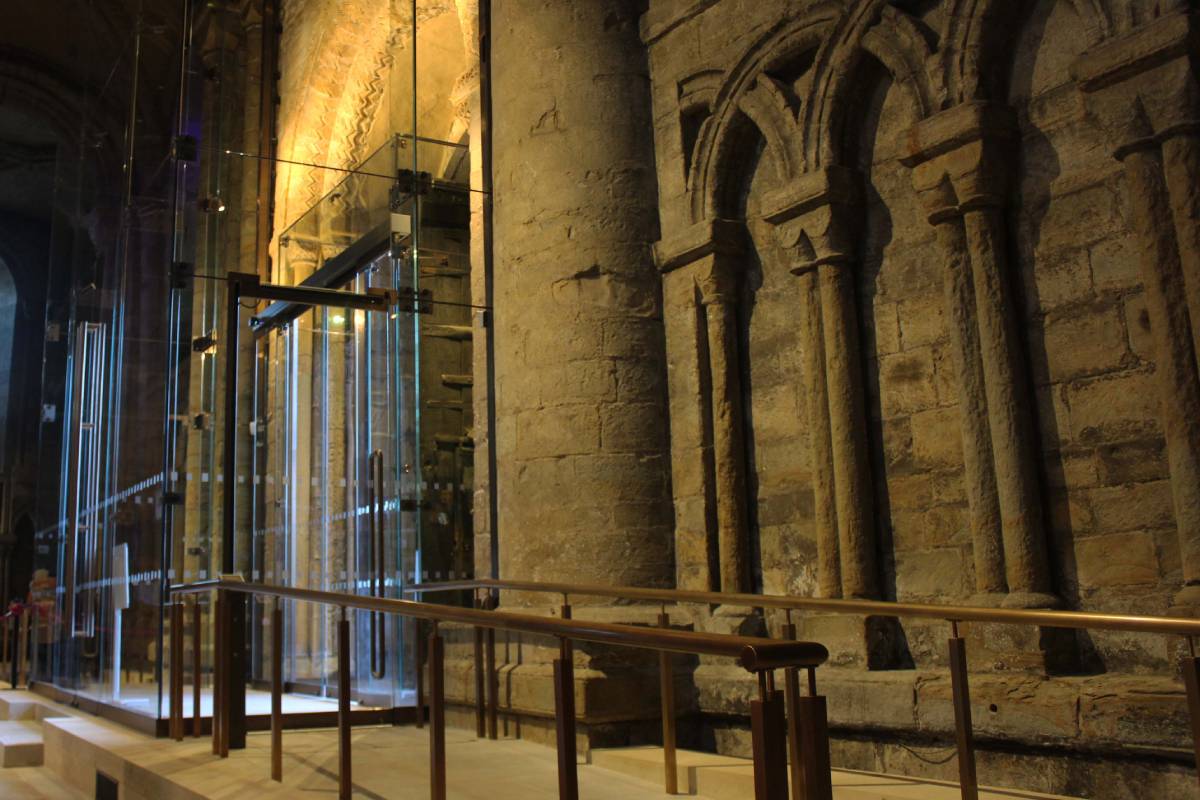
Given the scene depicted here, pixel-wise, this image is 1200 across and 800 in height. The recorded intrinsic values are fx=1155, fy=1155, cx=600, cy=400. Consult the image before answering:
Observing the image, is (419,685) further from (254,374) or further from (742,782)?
(254,374)

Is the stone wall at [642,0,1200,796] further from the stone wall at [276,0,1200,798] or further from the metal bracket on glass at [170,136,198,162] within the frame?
the metal bracket on glass at [170,136,198,162]

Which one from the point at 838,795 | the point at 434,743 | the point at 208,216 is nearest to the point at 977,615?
the point at 838,795

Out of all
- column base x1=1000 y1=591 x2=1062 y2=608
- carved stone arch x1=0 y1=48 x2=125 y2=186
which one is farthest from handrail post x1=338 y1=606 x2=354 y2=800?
carved stone arch x1=0 y1=48 x2=125 y2=186

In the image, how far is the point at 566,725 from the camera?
8.21ft

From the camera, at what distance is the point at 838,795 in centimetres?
343

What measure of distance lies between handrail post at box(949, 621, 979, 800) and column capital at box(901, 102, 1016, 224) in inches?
64.0

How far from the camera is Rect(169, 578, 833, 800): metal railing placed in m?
2.00

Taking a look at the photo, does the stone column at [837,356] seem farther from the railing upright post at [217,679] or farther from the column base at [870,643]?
the railing upright post at [217,679]

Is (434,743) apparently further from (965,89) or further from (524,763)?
(965,89)

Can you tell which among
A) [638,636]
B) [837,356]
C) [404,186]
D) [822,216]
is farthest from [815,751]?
[404,186]

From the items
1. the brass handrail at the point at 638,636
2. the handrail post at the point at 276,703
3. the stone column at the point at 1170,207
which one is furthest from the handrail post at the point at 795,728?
the handrail post at the point at 276,703

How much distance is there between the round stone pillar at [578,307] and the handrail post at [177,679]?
58.0 inches

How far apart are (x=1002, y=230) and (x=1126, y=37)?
73 centimetres

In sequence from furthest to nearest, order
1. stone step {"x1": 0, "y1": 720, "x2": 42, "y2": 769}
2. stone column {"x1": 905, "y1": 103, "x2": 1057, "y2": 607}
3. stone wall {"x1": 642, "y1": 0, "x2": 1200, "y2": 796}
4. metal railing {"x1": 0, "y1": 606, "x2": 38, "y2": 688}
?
metal railing {"x1": 0, "y1": 606, "x2": 38, "y2": 688} → stone step {"x1": 0, "y1": 720, "x2": 42, "y2": 769} → stone column {"x1": 905, "y1": 103, "x2": 1057, "y2": 607} → stone wall {"x1": 642, "y1": 0, "x2": 1200, "y2": 796}
